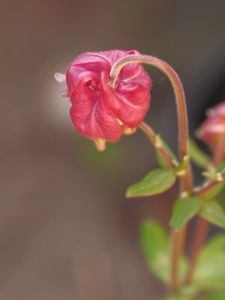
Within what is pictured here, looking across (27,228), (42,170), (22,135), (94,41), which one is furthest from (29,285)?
(94,41)

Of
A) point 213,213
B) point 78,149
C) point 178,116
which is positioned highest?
point 178,116

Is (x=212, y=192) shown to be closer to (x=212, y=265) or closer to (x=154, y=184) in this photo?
(x=154, y=184)

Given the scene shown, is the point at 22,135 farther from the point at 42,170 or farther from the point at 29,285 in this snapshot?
the point at 29,285

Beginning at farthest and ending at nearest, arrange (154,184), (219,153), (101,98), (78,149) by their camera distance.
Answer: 1. (78,149)
2. (219,153)
3. (154,184)
4. (101,98)

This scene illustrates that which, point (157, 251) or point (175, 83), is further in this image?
point (157, 251)

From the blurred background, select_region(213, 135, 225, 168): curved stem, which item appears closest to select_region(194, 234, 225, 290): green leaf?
select_region(213, 135, 225, 168): curved stem

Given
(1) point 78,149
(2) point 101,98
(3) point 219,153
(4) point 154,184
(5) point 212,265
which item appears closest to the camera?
(2) point 101,98

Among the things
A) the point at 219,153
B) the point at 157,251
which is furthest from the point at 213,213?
the point at 157,251

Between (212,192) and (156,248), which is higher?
(212,192)
